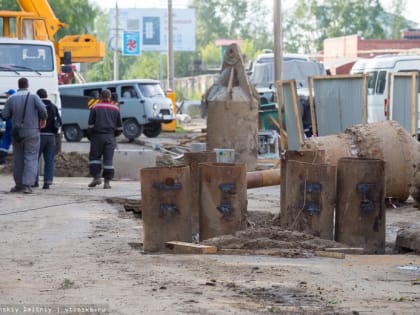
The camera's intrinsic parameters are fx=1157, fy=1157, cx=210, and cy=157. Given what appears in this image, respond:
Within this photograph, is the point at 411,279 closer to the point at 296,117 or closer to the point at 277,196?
the point at 277,196

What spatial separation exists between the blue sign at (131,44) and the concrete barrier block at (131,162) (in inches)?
1983

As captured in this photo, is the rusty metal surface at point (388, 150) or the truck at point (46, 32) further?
the truck at point (46, 32)

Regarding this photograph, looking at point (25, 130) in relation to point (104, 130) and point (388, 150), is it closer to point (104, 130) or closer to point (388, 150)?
point (104, 130)

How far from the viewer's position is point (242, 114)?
2327cm

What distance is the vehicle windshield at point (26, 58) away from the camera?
80.5 feet

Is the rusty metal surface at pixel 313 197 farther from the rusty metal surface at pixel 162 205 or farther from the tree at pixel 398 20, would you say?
the tree at pixel 398 20

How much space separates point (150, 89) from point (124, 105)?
1.16 m

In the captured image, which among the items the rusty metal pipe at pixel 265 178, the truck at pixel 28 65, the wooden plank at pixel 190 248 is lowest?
the wooden plank at pixel 190 248

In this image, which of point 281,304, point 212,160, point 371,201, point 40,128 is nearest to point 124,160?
point 40,128

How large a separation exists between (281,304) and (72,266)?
2.51 metres

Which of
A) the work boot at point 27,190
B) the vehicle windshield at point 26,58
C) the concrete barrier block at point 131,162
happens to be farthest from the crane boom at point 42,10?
the work boot at point 27,190

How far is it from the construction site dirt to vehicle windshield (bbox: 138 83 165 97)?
2259cm

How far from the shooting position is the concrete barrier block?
22406 millimetres

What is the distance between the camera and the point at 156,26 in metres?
84.7
